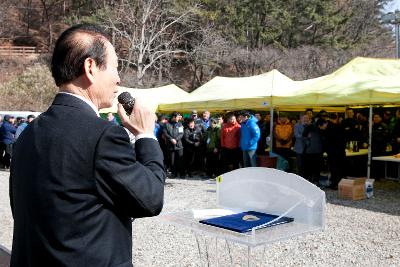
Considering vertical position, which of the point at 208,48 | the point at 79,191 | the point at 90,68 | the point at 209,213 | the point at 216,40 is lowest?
the point at 209,213

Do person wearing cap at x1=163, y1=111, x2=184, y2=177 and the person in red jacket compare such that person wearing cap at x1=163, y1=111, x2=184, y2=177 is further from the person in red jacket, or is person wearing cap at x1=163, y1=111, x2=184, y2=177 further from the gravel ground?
the gravel ground

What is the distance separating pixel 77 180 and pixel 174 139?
33.2 feet

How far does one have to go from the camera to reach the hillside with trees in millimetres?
31406

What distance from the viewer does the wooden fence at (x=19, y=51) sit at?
40219mm

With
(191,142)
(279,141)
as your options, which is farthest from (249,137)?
(191,142)

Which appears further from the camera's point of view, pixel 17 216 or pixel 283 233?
pixel 283 233

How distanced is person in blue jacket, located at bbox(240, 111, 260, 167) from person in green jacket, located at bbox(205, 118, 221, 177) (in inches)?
50.9

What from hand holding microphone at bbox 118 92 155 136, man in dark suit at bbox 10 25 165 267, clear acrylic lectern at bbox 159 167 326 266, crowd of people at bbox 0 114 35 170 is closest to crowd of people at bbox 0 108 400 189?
crowd of people at bbox 0 114 35 170

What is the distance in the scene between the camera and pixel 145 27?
1291 inches

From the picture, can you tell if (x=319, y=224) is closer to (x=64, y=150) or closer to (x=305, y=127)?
(x=64, y=150)

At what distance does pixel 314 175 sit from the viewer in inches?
409

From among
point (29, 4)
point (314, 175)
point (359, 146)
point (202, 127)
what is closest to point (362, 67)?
point (359, 146)

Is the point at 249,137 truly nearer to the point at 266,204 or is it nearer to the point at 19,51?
the point at 266,204

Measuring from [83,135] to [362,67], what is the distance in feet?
35.9
